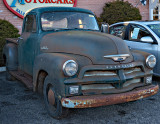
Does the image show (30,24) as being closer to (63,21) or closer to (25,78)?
(63,21)

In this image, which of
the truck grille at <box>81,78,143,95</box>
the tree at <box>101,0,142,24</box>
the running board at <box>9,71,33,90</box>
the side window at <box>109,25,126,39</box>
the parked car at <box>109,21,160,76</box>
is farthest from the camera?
the tree at <box>101,0,142,24</box>

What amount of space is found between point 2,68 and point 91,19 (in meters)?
4.28

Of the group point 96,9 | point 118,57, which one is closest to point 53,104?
point 118,57

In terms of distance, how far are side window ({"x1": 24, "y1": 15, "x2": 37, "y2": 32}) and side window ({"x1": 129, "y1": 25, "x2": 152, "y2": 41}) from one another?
2.91 m

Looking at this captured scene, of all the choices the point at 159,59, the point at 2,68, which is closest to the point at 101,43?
the point at 159,59

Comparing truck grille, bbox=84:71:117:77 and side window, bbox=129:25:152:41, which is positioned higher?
side window, bbox=129:25:152:41

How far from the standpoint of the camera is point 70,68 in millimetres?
3402

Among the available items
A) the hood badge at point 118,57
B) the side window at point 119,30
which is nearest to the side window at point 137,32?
the side window at point 119,30

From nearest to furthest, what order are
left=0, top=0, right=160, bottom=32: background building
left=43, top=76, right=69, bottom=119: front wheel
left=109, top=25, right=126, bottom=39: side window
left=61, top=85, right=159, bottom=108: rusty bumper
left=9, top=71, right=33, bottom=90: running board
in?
left=61, top=85, right=159, bottom=108: rusty bumper
left=43, top=76, right=69, bottom=119: front wheel
left=9, top=71, right=33, bottom=90: running board
left=109, top=25, right=126, bottom=39: side window
left=0, top=0, right=160, bottom=32: background building

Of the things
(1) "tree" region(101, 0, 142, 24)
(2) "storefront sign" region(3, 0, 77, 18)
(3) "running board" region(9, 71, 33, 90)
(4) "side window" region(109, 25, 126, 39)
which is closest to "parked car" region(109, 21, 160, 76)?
(4) "side window" region(109, 25, 126, 39)

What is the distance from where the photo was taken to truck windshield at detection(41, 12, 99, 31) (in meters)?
4.66

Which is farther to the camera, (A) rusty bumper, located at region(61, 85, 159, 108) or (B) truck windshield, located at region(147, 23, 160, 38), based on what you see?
(B) truck windshield, located at region(147, 23, 160, 38)

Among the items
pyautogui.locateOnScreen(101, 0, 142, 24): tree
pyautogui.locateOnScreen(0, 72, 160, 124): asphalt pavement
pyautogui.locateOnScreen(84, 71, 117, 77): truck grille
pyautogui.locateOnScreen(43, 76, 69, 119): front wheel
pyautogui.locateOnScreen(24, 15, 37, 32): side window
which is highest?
pyautogui.locateOnScreen(101, 0, 142, 24): tree

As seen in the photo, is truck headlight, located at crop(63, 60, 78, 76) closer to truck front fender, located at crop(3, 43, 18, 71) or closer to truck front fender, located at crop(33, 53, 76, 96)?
truck front fender, located at crop(33, 53, 76, 96)
